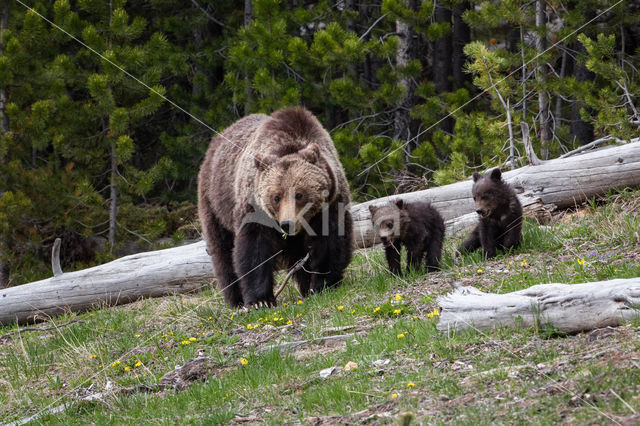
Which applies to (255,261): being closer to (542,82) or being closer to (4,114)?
(542,82)

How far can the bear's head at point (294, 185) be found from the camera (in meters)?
7.14

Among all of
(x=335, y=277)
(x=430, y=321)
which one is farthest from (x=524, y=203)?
(x=430, y=321)

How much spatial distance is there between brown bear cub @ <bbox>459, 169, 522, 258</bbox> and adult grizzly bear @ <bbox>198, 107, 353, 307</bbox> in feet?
4.75

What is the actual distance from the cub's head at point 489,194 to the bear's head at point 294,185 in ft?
5.33

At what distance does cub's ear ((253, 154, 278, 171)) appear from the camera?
738cm

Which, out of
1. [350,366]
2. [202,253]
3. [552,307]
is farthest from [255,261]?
[552,307]

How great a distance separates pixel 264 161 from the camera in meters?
7.42

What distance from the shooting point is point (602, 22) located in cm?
1282

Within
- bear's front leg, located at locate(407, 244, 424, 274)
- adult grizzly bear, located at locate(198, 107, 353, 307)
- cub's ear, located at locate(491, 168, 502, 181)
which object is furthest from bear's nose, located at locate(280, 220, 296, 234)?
cub's ear, located at locate(491, 168, 502, 181)

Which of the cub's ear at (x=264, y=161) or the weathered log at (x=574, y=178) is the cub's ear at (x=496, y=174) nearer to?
the weathered log at (x=574, y=178)

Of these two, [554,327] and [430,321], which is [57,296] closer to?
[430,321]

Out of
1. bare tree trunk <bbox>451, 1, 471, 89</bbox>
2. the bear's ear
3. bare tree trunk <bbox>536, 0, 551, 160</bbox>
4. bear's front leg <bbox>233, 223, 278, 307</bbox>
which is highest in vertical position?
bare tree trunk <bbox>451, 1, 471, 89</bbox>

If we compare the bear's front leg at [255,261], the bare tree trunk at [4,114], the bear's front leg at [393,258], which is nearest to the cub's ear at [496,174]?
the bear's front leg at [393,258]

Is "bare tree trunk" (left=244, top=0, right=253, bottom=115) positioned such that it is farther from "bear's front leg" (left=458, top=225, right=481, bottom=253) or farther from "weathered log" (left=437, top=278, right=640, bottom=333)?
"weathered log" (left=437, top=278, right=640, bottom=333)
